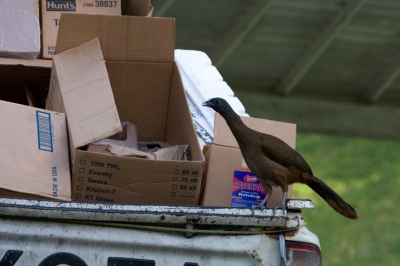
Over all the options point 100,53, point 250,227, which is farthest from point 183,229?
point 100,53

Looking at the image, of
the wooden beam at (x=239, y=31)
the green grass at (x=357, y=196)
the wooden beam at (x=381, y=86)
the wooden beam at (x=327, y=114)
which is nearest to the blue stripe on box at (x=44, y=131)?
the wooden beam at (x=239, y=31)

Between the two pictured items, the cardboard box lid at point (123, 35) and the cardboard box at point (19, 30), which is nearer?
the cardboard box lid at point (123, 35)

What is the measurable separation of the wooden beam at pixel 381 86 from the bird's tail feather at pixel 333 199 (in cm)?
781

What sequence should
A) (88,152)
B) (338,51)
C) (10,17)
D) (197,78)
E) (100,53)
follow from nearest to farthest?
(88,152) < (100,53) < (10,17) < (197,78) < (338,51)

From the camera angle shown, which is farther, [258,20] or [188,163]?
[258,20]

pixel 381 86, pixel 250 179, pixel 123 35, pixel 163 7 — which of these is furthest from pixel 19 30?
pixel 381 86

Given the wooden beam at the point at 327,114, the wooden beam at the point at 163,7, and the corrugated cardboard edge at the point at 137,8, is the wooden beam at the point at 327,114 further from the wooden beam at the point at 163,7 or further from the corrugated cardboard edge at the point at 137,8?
the corrugated cardboard edge at the point at 137,8

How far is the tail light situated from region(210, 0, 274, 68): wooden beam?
6.59 meters

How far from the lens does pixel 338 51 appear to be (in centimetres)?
1103

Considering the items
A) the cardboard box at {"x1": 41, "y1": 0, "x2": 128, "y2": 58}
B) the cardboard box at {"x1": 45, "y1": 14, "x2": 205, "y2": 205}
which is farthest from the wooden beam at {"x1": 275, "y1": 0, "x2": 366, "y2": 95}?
the cardboard box at {"x1": 45, "y1": 14, "x2": 205, "y2": 205}

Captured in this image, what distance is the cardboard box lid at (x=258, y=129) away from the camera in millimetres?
4129

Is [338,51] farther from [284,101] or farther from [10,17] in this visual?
[10,17]

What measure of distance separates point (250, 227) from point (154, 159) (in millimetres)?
627

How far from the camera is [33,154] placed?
12.3 ft
